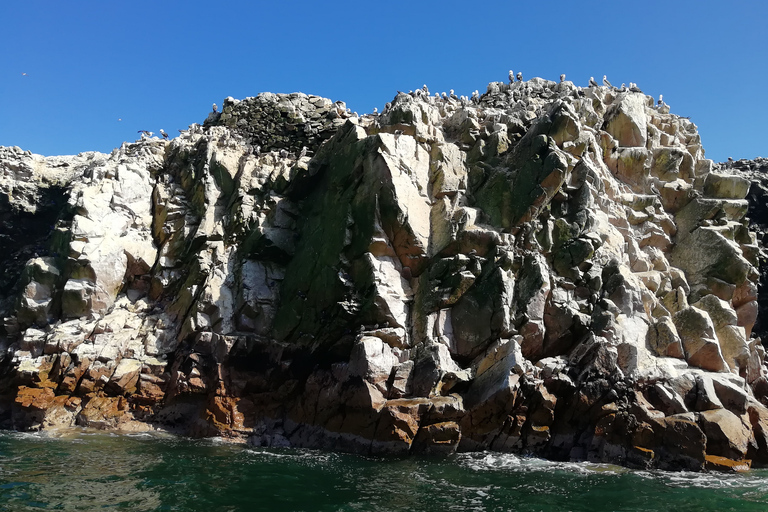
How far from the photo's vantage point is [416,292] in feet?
83.7

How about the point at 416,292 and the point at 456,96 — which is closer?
the point at 416,292

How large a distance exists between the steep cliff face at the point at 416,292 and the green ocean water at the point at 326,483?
2.01 m

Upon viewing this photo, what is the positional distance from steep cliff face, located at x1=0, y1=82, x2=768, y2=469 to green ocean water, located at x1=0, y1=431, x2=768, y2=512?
201 cm

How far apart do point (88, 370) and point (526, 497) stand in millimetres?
21348

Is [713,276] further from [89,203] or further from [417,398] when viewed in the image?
[89,203]

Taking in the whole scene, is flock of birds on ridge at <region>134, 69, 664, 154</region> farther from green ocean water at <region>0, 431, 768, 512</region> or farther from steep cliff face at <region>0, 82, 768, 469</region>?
green ocean water at <region>0, 431, 768, 512</region>

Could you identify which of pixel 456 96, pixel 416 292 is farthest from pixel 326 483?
pixel 456 96

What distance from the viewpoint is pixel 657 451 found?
19094 mm

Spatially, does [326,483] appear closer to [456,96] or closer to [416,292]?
[416,292]

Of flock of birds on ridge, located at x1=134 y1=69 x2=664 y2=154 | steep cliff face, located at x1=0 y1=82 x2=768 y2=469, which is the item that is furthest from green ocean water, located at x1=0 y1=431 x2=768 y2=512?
flock of birds on ridge, located at x1=134 y1=69 x2=664 y2=154

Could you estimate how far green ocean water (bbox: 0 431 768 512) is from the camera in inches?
550

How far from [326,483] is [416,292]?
11.3 metres

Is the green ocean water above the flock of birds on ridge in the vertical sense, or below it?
below

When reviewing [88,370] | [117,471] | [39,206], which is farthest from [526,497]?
[39,206]
